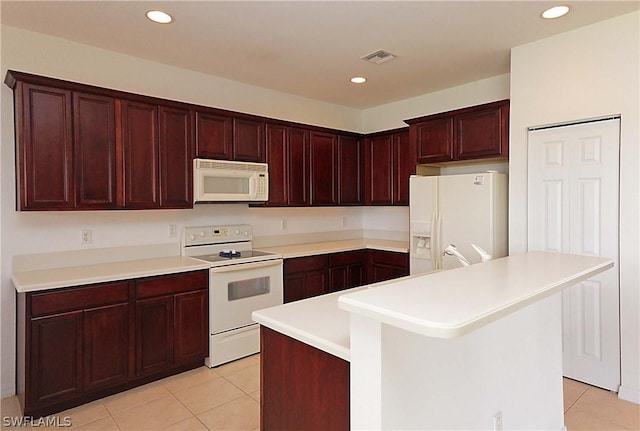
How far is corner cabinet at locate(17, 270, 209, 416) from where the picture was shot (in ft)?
8.07

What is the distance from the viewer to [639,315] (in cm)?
268

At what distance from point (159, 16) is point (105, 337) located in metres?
2.24

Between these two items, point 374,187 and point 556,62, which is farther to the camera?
point 374,187

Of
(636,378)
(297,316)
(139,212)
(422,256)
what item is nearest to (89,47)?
(139,212)

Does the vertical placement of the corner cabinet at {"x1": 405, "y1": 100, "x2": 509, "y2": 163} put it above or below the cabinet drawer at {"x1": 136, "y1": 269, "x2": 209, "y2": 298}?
above

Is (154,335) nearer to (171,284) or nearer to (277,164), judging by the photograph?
(171,284)

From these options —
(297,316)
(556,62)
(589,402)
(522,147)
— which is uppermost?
(556,62)

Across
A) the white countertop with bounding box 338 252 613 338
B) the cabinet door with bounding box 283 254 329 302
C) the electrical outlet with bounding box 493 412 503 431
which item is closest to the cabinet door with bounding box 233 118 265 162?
the cabinet door with bounding box 283 254 329 302

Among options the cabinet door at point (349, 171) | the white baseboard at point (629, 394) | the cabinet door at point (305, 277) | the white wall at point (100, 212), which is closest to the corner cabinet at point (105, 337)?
the white wall at point (100, 212)

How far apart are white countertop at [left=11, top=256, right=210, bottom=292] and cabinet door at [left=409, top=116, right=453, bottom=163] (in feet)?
8.08

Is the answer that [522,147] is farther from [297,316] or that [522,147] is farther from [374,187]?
[297,316]

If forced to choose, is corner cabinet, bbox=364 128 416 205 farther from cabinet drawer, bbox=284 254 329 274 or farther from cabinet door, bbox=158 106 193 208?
cabinet door, bbox=158 106 193 208

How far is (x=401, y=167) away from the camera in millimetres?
4555

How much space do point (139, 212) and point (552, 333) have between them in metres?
3.21
